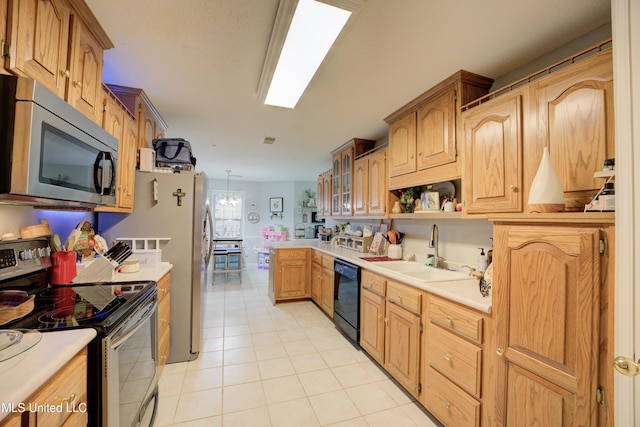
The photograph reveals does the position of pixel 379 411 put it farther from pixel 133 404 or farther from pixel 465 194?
pixel 465 194

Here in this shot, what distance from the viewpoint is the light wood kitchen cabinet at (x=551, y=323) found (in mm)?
926

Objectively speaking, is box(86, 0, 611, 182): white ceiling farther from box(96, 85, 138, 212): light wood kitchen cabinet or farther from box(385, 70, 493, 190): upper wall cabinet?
box(96, 85, 138, 212): light wood kitchen cabinet

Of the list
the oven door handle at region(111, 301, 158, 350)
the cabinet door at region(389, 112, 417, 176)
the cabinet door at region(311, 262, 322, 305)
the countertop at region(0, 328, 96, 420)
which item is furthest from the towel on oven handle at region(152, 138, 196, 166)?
the cabinet door at region(311, 262, 322, 305)

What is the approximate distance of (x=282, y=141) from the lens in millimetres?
3629

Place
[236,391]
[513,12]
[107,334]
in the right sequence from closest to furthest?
1. [107,334]
2. [513,12]
3. [236,391]

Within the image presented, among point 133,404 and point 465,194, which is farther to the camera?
point 465,194

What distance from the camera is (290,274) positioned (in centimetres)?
397

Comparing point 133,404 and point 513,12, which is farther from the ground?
point 513,12

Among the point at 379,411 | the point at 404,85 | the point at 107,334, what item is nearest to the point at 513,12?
the point at 404,85

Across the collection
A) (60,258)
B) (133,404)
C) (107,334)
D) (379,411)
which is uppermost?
(60,258)

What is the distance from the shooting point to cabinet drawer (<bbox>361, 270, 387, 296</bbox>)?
222 centimetres

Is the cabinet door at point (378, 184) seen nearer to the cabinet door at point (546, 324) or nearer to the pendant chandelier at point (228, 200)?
the cabinet door at point (546, 324)

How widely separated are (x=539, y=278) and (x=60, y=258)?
99.4 inches

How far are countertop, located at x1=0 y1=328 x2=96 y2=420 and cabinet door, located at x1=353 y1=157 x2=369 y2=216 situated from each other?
9.02 ft
